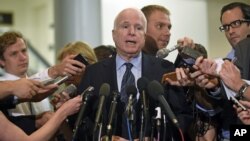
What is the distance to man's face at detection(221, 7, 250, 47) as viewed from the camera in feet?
8.38

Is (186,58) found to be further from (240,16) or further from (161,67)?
(240,16)

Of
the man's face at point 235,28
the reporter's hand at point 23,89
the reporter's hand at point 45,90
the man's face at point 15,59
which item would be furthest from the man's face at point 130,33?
the man's face at point 15,59

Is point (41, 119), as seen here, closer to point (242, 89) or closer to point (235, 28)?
point (242, 89)

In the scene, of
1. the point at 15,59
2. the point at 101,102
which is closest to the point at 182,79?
the point at 101,102

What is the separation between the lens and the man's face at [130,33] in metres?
2.25

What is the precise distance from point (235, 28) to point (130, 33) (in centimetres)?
73

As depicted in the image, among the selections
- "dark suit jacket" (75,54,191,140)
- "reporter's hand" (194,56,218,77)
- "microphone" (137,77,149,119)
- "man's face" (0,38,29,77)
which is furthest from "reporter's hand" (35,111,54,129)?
"reporter's hand" (194,56,218,77)

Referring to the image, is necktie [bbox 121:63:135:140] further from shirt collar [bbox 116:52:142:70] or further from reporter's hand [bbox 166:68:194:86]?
reporter's hand [bbox 166:68:194:86]

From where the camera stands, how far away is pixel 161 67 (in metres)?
2.27

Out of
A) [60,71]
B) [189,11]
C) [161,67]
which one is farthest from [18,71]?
[189,11]

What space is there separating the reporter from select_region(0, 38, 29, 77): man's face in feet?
2.80

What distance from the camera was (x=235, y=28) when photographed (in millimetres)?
2570

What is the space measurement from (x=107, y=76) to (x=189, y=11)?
3.54 meters

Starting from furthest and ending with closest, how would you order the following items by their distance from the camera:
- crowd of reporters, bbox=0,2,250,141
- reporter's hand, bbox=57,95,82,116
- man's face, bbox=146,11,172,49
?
1. man's face, bbox=146,11,172,49
2. reporter's hand, bbox=57,95,82,116
3. crowd of reporters, bbox=0,2,250,141
